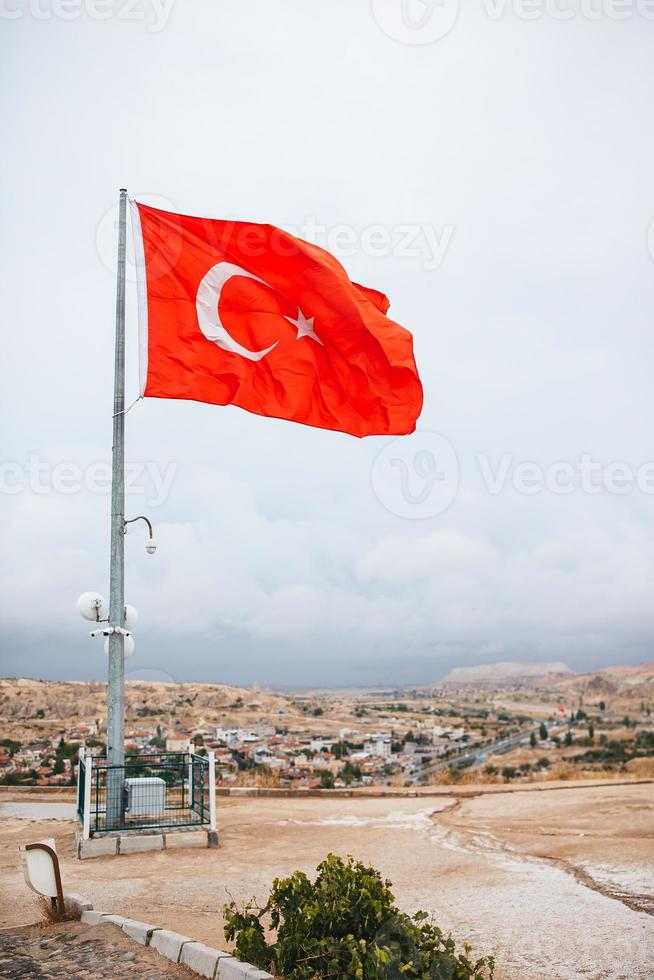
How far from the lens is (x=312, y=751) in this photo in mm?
26812

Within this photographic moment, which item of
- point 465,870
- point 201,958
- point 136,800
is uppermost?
point 136,800

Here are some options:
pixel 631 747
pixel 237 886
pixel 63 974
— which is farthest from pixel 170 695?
pixel 63 974

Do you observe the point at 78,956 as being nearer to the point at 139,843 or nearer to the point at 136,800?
the point at 139,843

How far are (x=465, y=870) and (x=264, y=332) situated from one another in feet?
25.3

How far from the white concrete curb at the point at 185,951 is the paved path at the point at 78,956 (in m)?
0.06

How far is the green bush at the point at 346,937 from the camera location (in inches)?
174

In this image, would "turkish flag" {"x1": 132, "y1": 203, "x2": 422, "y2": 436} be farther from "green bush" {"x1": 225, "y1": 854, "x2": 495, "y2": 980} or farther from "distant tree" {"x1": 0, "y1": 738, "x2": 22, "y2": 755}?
"distant tree" {"x1": 0, "y1": 738, "x2": 22, "y2": 755}

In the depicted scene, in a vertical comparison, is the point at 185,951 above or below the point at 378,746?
above

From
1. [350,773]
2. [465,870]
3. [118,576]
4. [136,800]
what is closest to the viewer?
[465,870]

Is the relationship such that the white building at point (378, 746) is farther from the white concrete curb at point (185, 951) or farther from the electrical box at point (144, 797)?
the white concrete curb at point (185, 951)

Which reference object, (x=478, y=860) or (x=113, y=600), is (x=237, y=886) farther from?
(x=113, y=600)

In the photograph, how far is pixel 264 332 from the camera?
39.6 feet

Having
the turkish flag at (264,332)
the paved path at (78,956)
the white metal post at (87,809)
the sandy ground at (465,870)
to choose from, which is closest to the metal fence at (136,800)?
the white metal post at (87,809)

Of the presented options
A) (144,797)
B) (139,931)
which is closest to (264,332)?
(144,797)
